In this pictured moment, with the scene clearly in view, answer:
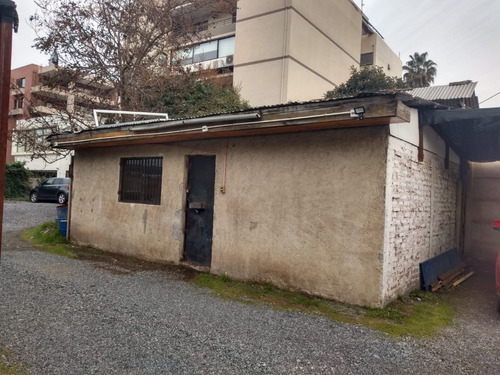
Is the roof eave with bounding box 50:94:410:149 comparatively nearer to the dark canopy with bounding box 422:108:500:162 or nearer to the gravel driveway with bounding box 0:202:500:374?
the dark canopy with bounding box 422:108:500:162

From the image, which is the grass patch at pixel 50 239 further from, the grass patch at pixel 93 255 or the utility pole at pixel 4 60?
the utility pole at pixel 4 60

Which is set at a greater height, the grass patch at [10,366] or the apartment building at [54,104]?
the apartment building at [54,104]

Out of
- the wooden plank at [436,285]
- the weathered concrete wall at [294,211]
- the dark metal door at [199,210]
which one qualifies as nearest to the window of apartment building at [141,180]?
the weathered concrete wall at [294,211]

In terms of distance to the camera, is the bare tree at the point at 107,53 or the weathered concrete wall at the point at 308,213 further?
the bare tree at the point at 107,53

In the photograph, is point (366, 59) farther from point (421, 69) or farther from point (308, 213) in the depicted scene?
point (308, 213)

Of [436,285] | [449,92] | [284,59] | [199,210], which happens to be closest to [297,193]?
[199,210]

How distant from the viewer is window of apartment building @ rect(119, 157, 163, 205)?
758 centimetres

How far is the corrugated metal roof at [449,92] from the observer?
9.65 m

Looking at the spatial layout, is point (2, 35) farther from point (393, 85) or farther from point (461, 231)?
point (393, 85)

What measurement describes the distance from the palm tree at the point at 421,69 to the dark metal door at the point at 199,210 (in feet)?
100

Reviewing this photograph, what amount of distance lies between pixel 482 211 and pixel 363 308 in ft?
20.5

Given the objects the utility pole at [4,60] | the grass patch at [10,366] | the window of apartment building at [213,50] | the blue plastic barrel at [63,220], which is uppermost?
the window of apartment building at [213,50]

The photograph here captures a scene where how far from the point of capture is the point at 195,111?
47.7ft

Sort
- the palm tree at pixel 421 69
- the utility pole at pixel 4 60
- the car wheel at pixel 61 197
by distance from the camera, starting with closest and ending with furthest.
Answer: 1. the utility pole at pixel 4 60
2. the car wheel at pixel 61 197
3. the palm tree at pixel 421 69
